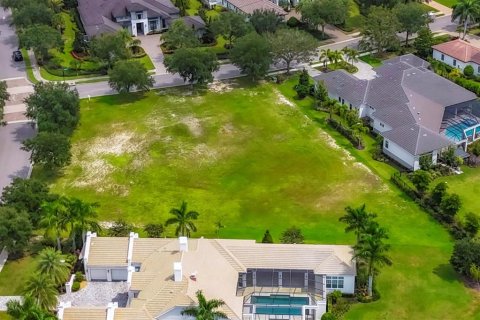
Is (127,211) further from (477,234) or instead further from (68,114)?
(477,234)

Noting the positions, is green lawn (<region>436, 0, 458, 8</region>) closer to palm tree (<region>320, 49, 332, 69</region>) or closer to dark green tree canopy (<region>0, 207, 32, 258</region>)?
palm tree (<region>320, 49, 332, 69</region>)

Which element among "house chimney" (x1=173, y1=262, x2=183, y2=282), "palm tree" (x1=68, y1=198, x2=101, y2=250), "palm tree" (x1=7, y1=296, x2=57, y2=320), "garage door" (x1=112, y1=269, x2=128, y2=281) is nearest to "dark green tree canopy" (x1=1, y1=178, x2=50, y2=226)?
"palm tree" (x1=68, y1=198, x2=101, y2=250)

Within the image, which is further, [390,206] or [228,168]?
[228,168]

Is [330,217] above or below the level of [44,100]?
below

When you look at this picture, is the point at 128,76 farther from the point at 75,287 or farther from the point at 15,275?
the point at 75,287

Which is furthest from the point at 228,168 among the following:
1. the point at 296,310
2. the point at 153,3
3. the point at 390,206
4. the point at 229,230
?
the point at 153,3

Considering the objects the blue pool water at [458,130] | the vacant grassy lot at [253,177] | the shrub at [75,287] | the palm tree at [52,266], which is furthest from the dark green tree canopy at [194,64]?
the palm tree at [52,266]
